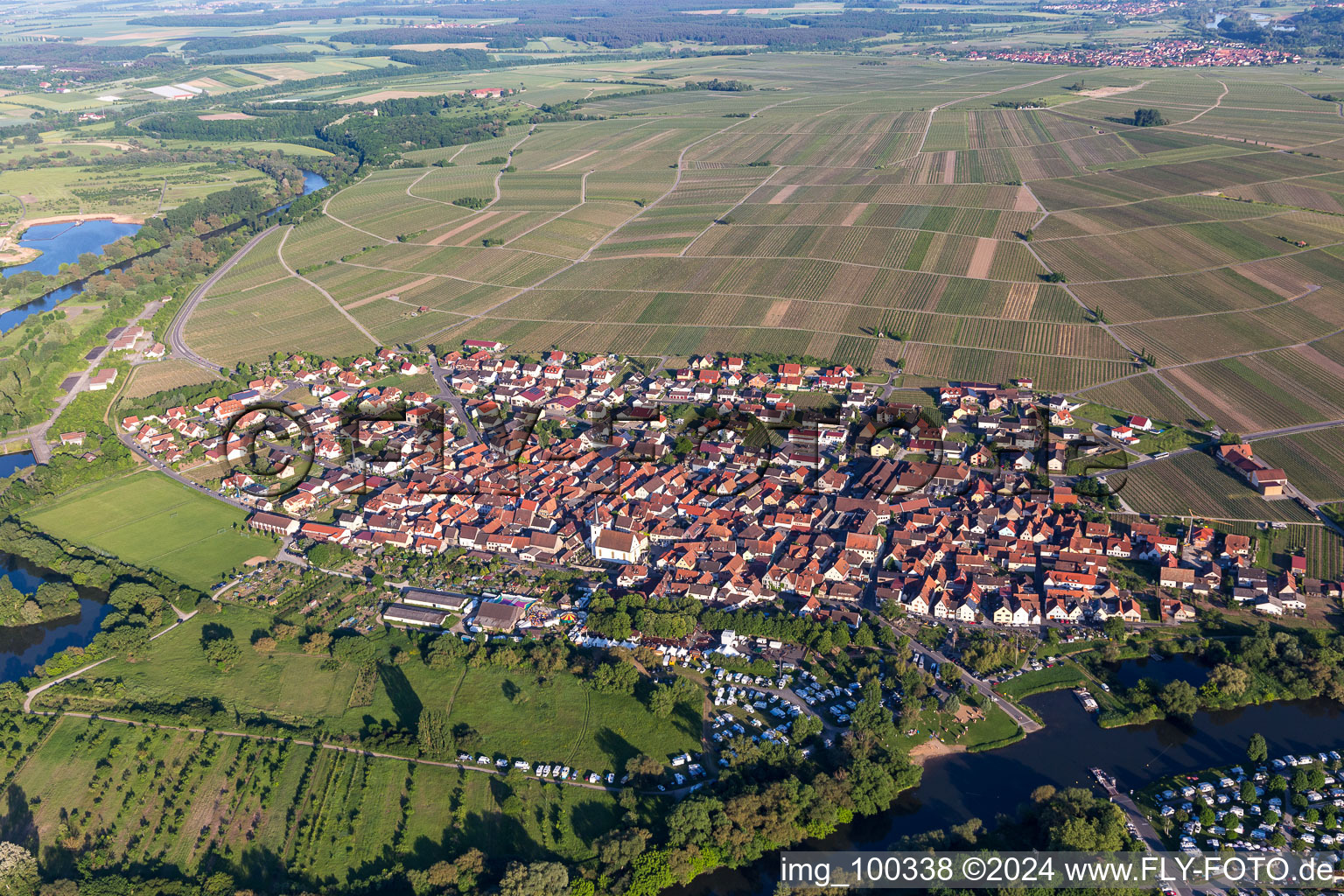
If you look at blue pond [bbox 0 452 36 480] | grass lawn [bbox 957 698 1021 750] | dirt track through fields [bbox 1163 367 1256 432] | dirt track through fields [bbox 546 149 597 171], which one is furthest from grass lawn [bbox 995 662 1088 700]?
dirt track through fields [bbox 546 149 597 171]

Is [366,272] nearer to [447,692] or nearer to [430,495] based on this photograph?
[430,495]

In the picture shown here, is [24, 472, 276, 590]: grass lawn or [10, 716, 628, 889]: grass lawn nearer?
[10, 716, 628, 889]: grass lawn

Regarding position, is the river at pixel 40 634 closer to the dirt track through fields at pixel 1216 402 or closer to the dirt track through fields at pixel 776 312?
the dirt track through fields at pixel 776 312

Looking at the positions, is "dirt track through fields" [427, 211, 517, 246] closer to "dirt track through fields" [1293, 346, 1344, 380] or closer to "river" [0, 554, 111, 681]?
"river" [0, 554, 111, 681]

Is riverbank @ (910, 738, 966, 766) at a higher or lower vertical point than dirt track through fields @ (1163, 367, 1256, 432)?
lower

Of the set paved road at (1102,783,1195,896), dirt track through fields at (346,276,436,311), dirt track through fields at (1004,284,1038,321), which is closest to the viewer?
paved road at (1102,783,1195,896)

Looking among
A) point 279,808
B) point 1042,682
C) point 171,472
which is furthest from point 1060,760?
point 171,472
